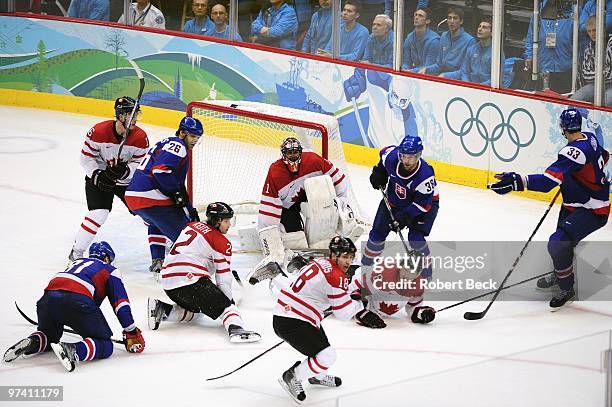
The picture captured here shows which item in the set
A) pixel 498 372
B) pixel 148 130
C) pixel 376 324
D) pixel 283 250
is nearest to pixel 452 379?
pixel 498 372

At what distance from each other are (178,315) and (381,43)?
4.32 meters

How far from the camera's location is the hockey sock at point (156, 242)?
7.76 meters

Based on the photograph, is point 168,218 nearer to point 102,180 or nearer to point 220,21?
point 102,180

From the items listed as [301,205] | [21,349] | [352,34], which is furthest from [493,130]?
[21,349]

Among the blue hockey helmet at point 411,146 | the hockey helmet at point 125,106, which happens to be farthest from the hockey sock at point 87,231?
the blue hockey helmet at point 411,146

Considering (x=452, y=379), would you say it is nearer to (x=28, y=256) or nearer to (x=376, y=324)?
(x=376, y=324)

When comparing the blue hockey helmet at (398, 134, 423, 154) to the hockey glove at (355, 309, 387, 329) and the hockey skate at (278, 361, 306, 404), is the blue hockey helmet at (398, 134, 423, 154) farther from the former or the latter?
the hockey skate at (278, 361, 306, 404)

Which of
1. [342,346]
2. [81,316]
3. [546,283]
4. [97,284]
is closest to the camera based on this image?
[81,316]

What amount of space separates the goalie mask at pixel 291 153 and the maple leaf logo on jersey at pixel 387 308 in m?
1.04

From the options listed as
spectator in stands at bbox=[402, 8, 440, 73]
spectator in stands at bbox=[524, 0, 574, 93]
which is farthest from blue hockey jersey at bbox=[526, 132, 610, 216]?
spectator in stands at bbox=[402, 8, 440, 73]

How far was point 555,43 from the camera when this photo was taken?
923 cm

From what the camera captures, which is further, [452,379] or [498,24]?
[498,24]

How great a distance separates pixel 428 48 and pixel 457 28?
0.33 m

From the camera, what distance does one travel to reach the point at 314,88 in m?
10.9
